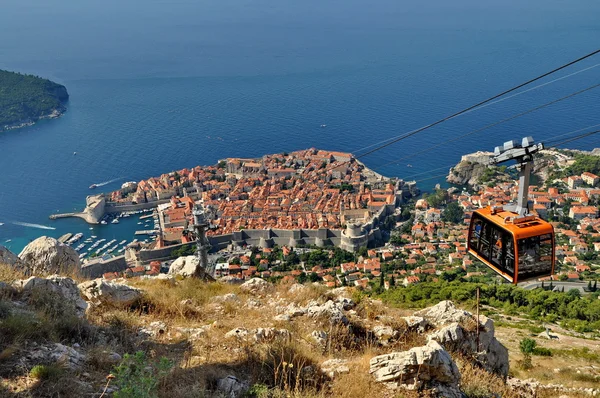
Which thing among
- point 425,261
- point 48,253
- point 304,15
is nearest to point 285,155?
point 425,261

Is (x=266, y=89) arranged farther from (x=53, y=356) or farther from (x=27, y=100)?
(x=53, y=356)

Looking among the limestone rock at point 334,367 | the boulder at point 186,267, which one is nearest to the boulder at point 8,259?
the boulder at point 186,267

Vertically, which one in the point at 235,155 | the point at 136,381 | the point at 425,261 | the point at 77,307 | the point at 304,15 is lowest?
the point at 425,261

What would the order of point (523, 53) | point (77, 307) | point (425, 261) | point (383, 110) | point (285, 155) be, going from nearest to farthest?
point (77, 307) → point (425, 261) → point (285, 155) → point (383, 110) → point (523, 53)

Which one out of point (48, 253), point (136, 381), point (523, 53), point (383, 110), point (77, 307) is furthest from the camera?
point (523, 53)

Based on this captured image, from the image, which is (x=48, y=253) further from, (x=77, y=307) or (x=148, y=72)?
(x=148, y=72)

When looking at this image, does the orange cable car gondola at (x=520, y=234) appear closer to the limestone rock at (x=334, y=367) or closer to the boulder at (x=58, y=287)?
the limestone rock at (x=334, y=367)

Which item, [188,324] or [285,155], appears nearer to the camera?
[188,324]

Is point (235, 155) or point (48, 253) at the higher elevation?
point (48, 253)
